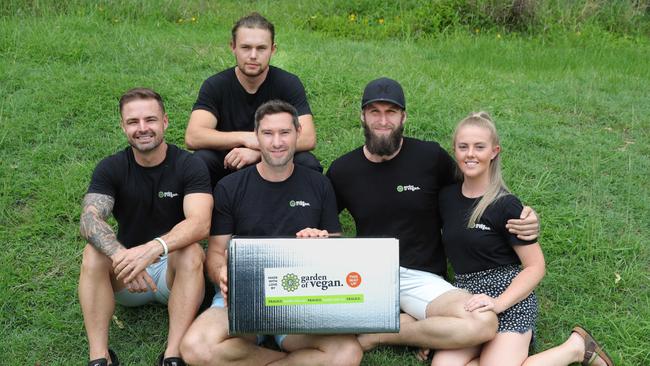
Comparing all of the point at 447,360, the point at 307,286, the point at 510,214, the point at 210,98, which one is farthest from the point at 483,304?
the point at 210,98

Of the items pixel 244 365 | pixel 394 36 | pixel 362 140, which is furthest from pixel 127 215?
pixel 394 36

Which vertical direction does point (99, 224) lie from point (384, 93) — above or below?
below

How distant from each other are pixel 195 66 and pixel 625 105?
4.28m

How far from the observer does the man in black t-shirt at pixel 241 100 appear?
185 inches

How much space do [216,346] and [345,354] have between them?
65 cm

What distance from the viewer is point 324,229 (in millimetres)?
4012

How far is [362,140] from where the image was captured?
19.7 ft

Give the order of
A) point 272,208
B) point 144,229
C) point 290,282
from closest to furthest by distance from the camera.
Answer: point 290,282
point 272,208
point 144,229

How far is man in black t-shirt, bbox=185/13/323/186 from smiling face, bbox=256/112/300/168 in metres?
0.69

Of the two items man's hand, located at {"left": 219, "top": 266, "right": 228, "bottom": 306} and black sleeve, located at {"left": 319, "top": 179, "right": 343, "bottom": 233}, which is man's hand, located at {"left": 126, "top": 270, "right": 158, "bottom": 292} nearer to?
man's hand, located at {"left": 219, "top": 266, "right": 228, "bottom": 306}

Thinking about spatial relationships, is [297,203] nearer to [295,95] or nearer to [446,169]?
[446,169]

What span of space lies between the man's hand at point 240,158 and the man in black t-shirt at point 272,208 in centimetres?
39

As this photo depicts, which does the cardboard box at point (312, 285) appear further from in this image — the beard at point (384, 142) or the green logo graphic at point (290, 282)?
the beard at point (384, 142)

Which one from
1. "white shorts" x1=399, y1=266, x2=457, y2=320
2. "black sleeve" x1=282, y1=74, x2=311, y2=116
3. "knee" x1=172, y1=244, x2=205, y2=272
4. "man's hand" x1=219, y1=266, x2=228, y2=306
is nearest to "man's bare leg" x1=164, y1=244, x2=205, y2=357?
"knee" x1=172, y1=244, x2=205, y2=272
